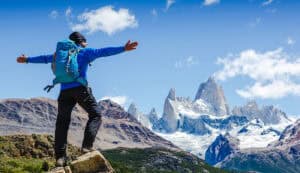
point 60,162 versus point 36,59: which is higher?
point 36,59

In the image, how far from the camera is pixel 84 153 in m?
16.8

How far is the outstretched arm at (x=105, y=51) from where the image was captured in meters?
16.2

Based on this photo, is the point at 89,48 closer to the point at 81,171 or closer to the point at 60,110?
the point at 60,110

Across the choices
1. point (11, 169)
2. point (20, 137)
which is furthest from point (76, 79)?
point (20, 137)

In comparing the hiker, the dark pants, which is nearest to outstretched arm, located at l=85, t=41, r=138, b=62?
the hiker

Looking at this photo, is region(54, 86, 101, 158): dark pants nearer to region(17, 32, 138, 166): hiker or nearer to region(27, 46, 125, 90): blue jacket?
region(17, 32, 138, 166): hiker

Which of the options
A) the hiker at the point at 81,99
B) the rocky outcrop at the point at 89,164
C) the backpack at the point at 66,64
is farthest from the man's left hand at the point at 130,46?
the rocky outcrop at the point at 89,164

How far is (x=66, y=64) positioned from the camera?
15828 millimetres

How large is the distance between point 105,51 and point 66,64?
1256 mm

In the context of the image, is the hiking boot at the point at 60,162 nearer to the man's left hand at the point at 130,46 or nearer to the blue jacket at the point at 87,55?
the blue jacket at the point at 87,55

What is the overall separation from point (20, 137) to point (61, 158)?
118 ft

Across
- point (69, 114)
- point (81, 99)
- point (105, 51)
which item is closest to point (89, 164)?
point (69, 114)

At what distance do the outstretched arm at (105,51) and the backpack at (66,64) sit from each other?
0.39m

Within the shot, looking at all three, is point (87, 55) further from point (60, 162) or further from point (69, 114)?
point (60, 162)
